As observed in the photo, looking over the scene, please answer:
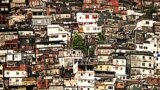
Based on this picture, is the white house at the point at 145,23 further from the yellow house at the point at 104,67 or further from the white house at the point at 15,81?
the white house at the point at 15,81

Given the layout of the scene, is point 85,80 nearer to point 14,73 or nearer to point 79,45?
point 14,73

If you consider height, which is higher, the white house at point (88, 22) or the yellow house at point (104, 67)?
the white house at point (88, 22)

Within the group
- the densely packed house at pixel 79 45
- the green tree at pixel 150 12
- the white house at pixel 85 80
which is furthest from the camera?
the green tree at pixel 150 12

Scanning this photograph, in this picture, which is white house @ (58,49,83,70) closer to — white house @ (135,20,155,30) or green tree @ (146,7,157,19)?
white house @ (135,20,155,30)

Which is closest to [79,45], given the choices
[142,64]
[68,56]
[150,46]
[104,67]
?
[68,56]

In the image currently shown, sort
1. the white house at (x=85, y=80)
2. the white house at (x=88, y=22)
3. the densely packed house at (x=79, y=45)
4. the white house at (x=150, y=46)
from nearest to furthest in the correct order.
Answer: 1. the white house at (x=85, y=80)
2. the densely packed house at (x=79, y=45)
3. the white house at (x=150, y=46)
4. the white house at (x=88, y=22)

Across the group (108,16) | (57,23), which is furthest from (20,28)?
(108,16)

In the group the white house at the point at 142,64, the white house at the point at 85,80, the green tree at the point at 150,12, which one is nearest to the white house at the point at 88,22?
the green tree at the point at 150,12

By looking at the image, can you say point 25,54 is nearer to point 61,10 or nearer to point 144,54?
point 144,54
